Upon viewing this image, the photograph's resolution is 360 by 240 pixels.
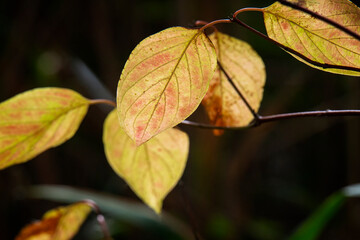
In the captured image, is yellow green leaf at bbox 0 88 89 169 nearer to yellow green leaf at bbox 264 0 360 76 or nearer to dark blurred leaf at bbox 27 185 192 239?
yellow green leaf at bbox 264 0 360 76

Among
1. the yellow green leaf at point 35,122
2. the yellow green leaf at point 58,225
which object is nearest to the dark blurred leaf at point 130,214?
the yellow green leaf at point 58,225

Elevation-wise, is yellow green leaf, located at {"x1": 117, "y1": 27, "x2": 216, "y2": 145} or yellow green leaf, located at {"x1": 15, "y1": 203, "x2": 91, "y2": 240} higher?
yellow green leaf, located at {"x1": 117, "y1": 27, "x2": 216, "y2": 145}

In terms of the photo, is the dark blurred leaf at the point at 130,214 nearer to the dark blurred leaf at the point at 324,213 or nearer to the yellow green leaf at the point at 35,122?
the dark blurred leaf at the point at 324,213

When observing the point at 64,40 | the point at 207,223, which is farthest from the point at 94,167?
the point at 207,223

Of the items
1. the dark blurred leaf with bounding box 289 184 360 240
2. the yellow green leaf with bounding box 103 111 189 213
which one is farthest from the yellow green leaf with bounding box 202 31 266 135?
the dark blurred leaf with bounding box 289 184 360 240

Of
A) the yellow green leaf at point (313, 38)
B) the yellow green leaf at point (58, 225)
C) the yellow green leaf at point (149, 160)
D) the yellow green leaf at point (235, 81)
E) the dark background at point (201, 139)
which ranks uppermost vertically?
the yellow green leaf at point (313, 38)
